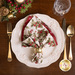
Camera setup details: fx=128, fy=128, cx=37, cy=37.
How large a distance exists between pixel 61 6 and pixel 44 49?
282mm

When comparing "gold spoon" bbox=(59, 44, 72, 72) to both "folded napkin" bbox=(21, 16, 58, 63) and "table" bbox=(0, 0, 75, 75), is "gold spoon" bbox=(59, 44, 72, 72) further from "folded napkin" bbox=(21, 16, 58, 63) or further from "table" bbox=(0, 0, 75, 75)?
"folded napkin" bbox=(21, 16, 58, 63)

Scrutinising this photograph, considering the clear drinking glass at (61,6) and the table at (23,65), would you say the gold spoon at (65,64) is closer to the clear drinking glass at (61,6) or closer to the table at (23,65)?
the table at (23,65)

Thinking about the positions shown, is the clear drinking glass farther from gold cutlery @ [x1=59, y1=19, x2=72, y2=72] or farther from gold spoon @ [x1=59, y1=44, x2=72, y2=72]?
gold spoon @ [x1=59, y1=44, x2=72, y2=72]

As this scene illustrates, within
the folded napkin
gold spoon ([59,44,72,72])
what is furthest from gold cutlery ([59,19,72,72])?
the folded napkin

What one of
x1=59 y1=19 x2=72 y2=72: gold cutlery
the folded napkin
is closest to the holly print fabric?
the folded napkin

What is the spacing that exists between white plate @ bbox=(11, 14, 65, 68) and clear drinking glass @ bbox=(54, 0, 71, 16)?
0.07 meters

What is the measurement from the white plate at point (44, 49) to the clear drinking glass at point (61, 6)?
0.07 meters

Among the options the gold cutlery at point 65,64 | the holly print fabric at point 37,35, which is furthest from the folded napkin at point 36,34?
the gold cutlery at point 65,64

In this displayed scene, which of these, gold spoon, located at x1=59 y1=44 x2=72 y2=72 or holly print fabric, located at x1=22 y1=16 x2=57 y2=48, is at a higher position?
holly print fabric, located at x1=22 y1=16 x2=57 y2=48

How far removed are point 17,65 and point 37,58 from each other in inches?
5.4

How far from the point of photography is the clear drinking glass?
773 millimetres

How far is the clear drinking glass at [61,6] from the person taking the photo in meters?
0.77

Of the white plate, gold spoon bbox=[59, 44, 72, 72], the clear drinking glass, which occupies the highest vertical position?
the clear drinking glass

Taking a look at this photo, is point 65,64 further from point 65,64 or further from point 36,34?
point 36,34
